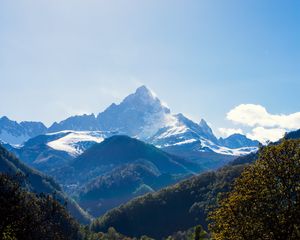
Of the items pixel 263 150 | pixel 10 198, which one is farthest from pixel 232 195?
pixel 10 198

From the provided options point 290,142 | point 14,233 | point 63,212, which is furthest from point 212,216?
point 63,212

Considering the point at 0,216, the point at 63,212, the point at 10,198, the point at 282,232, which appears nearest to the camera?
the point at 282,232

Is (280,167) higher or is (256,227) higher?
(280,167)

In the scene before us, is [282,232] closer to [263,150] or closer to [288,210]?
[288,210]

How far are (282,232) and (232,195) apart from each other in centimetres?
687

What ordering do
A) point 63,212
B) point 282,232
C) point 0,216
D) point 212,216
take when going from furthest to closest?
point 63,212, point 0,216, point 212,216, point 282,232

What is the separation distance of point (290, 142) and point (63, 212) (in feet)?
308

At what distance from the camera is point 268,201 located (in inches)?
1754

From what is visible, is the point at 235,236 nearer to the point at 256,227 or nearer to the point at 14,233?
the point at 256,227

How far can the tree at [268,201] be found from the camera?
4331 cm

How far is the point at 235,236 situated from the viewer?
4462 centimetres

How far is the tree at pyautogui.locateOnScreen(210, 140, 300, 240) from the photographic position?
1705 inches

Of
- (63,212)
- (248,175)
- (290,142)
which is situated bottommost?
(63,212)

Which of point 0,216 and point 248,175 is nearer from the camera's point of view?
point 248,175
